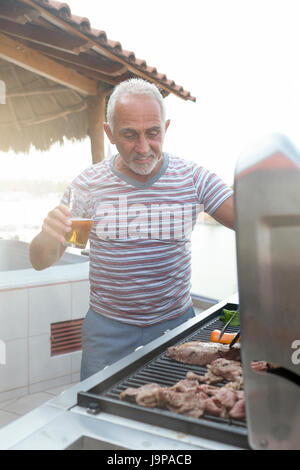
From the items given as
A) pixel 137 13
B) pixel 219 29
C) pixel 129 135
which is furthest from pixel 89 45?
pixel 137 13

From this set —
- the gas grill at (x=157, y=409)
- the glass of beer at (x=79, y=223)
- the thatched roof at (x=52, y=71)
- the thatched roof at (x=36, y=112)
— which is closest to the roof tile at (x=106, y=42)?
the thatched roof at (x=52, y=71)

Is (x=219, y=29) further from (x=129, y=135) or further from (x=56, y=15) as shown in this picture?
(x=129, y=135)

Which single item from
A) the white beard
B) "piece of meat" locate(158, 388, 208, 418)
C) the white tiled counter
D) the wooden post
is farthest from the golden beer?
the wooden post

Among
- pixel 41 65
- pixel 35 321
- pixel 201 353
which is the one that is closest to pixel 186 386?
pixel 201 353

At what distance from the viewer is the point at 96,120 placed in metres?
4.98

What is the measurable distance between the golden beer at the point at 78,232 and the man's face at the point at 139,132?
315 millimetres

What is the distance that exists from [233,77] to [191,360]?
50.7 feet

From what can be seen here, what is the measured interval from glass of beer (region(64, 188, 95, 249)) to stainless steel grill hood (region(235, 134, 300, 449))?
95cm

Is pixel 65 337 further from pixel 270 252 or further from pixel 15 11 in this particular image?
pixel 270 252

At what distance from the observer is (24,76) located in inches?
218

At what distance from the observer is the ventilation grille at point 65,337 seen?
3.45 m

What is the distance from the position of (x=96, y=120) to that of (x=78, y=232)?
382cm

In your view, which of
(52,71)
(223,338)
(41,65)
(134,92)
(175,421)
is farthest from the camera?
(52,71)

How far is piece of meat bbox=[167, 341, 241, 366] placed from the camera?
3.89 ft
